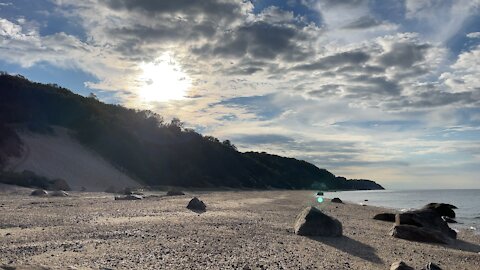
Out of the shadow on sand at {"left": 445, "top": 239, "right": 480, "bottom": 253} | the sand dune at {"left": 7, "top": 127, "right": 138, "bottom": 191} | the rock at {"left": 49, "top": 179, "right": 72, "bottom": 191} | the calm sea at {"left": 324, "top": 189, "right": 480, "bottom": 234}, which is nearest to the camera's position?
the shadow on sand at {"left": 445, "top": 239, "right": 480, "bottom": 253}

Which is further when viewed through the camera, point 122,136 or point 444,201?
point 122,136

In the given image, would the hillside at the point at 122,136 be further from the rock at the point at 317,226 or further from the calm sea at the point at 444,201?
the rock at the point at 317,226

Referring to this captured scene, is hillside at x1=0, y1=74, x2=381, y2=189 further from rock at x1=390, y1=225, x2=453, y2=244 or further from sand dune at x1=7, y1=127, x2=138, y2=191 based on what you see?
rock at x1=390, y1=225, x2=453, y2=244

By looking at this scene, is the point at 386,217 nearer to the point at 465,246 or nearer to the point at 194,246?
the point at 465,246

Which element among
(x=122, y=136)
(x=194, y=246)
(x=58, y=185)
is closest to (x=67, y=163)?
(x=58, y=185)

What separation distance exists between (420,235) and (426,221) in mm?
2098

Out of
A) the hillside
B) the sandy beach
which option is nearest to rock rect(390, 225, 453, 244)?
the sandy beach

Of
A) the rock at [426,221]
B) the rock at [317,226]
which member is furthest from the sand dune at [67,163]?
the rock at [426,221]

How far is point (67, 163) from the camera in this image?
58906 mm

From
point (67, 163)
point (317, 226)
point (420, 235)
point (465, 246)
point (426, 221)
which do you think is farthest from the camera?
point (67, 163)

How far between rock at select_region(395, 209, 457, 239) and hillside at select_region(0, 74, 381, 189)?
47.7 metres

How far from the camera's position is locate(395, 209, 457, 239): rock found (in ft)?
61.1

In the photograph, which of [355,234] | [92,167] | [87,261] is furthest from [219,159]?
[87,261]

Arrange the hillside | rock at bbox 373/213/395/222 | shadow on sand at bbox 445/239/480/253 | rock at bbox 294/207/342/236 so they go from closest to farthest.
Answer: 1. rock at bbox 294/207/342/236
2. shadow on sand at bbox 445/239/480/253
3. rock at bbox 373/213/395/222
4. the hillside
